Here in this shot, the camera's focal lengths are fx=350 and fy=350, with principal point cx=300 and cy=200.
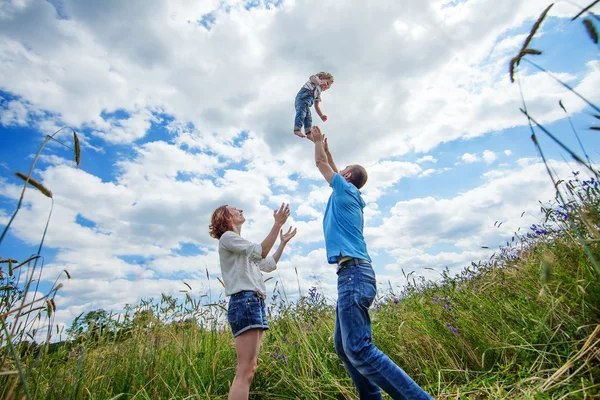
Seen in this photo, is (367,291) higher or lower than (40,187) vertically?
lower

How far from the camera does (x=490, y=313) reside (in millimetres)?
3467

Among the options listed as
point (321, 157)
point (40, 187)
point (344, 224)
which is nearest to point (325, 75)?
point (321, 157)

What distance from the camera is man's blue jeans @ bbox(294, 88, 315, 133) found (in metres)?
6.69

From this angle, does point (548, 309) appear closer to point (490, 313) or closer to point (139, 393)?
point (490, 313)

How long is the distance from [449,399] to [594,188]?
84.0 inches

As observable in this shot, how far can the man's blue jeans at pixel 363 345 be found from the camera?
7.93ft

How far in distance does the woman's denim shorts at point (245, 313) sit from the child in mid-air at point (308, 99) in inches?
144

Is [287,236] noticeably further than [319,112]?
No

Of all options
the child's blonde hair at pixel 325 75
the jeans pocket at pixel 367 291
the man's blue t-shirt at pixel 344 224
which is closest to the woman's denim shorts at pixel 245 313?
the man's blue t-shirt at pixel 344 224

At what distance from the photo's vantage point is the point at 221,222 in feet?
12.6

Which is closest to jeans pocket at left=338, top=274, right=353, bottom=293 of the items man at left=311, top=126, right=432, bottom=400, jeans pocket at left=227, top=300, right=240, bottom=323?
man at left=311, top=126, right=432, bottom=400

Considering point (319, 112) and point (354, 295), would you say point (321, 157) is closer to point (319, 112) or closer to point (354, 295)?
point (354, 295)

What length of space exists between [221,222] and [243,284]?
32.5 inches

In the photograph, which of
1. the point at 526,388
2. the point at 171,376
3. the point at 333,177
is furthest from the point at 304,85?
the point at 526,388
